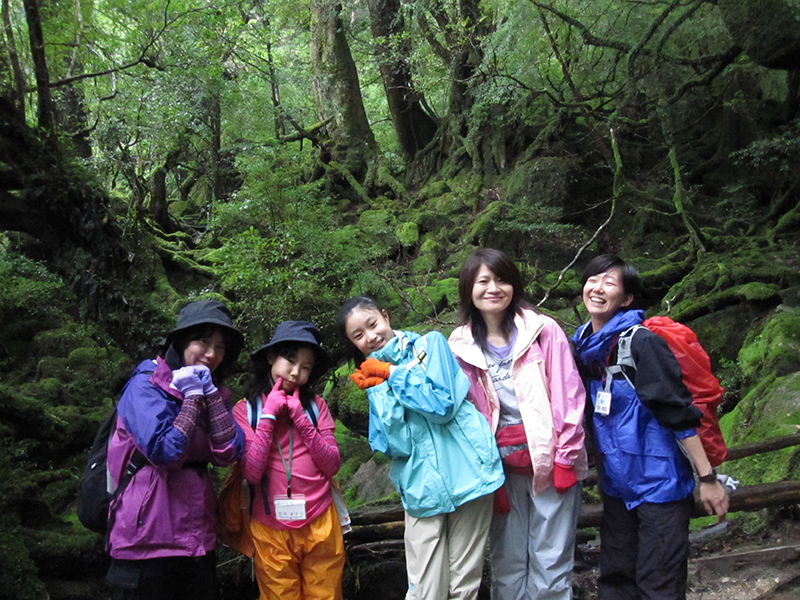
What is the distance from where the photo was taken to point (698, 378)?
2.36 m

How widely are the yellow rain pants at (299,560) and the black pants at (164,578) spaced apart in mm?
245

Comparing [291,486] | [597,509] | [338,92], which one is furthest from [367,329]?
[338,92]

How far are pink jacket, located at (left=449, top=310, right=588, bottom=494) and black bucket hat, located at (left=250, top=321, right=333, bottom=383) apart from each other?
2.30 ft

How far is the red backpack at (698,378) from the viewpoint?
7.70 feet

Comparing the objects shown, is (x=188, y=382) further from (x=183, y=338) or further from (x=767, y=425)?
(x=767, y=425)

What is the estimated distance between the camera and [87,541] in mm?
3643

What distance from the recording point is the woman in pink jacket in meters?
2.39

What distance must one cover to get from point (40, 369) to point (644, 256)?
973 cm

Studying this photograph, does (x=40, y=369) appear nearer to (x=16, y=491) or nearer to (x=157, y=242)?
(x=157, y=242)

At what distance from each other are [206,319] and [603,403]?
1.87m

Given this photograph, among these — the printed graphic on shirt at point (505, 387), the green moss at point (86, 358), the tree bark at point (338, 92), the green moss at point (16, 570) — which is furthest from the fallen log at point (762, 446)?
the tree bark at point (338, 92)

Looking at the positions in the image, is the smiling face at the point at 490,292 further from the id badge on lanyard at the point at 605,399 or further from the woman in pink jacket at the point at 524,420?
the id badge on lanyard at the point at 605,399

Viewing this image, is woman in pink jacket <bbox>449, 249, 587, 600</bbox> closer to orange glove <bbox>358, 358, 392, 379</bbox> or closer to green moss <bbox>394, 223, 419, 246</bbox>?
orange glove <bbox>358, 358, 392, 379</bbox>

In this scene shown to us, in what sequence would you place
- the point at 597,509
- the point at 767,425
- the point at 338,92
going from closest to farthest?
the point at 597,509 → the point at 767,425 → the point at 338,92
